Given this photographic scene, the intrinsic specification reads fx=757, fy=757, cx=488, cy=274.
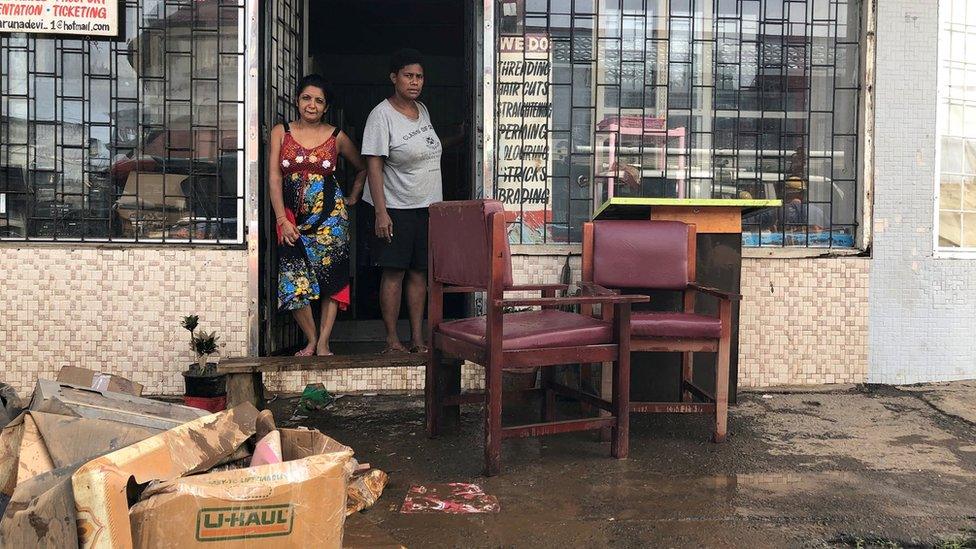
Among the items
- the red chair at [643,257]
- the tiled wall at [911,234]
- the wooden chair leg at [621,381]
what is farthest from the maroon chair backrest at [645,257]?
the tiled wall at [911,234]

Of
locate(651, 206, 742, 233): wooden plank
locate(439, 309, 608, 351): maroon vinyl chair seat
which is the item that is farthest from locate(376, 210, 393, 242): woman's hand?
locate(651, 206, 742, 233): wooden plank

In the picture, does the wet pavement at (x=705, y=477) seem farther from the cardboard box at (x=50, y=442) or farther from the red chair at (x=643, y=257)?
the cardboard box at (x=50, y=442)

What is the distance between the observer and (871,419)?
4.28 m

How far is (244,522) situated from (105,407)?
3.40 ft

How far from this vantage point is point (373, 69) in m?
7.99

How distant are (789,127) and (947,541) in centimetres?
318

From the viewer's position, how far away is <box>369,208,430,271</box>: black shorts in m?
4.74

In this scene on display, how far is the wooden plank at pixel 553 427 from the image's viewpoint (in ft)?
10.8

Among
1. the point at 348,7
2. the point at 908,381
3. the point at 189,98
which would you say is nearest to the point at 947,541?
the point at 908,381

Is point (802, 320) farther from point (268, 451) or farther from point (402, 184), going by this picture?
point (268, 451)

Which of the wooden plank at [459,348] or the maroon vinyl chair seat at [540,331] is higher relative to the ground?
the maroon vinyl chair seat at [540,331]

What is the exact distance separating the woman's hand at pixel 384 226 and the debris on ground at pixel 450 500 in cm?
196

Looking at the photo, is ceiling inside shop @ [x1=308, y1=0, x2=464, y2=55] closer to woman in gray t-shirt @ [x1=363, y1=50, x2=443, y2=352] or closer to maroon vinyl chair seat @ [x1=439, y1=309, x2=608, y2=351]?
Answer: woman in gray t-shirt @ [x1=363, y1=50, x2=443, y2=352]

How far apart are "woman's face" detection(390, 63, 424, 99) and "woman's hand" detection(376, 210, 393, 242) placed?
77 centimetres
